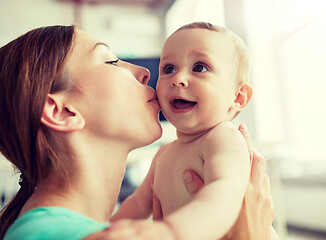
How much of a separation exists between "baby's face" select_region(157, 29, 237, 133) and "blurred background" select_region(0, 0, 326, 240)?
4.68ft

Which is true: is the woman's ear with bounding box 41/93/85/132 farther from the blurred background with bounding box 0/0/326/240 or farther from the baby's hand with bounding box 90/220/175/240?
the blurred background with bounding box 0/0/326/240

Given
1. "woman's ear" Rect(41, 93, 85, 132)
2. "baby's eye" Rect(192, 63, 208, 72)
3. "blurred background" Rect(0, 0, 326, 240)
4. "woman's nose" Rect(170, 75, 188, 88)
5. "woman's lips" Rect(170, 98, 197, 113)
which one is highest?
"baby's eye" Rect(192, 63, 208, 72)

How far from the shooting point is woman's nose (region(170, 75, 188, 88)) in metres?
0.80

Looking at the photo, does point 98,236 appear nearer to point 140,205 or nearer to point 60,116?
point 60,116

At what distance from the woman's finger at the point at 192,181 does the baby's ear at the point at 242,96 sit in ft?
0.86

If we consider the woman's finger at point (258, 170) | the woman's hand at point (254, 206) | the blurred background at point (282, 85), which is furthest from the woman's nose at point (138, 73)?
the blurred background at point (282, 85)

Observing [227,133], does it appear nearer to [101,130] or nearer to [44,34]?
[101,130]

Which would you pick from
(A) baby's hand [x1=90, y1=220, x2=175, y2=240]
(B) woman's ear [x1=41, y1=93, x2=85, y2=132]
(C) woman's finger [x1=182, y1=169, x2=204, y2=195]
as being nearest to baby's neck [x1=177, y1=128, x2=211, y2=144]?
(C) woman's finger [x1=182, y1=169, x2=204, y2=195]

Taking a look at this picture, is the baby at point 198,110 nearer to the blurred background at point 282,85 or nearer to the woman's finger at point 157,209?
the woman's finger at point 157,209

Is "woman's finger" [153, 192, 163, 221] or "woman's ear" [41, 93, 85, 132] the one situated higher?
"woman's ear" [41, 93, 85, 132]

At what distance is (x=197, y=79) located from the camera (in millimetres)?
822

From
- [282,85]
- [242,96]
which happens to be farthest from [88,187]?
[282,85]

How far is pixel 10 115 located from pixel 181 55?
439 mm

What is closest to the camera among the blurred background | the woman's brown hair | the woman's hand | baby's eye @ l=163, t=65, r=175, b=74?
the woman's brown hair
